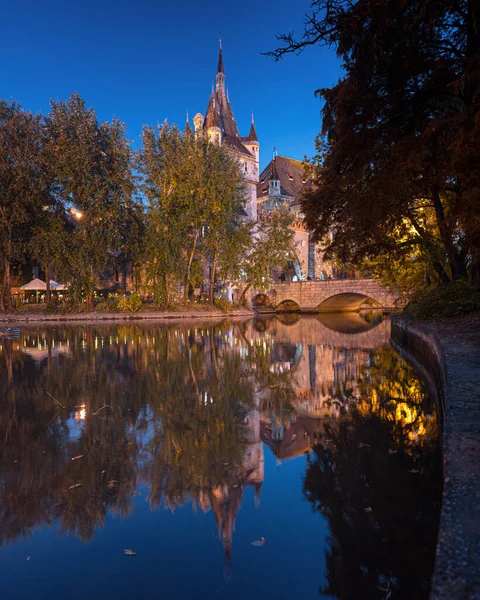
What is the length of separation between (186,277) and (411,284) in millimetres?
21809

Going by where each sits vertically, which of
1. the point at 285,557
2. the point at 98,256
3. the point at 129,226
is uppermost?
the point at 129,226

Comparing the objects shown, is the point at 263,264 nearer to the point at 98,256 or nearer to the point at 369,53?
the point at 98,256

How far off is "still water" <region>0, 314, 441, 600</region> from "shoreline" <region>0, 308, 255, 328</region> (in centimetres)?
2907

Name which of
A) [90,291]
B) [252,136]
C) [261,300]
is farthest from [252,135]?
[90,291]

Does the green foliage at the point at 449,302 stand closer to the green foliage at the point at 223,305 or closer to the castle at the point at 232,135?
the green foliage at the point at 223,305

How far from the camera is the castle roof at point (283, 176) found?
8112 cm

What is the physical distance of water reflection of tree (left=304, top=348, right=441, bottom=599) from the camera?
3410mm

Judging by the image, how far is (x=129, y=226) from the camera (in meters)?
41.2

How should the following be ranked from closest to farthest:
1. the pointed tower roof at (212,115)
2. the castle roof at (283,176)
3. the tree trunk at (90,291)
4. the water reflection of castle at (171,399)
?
the water reflection of castle at (171,399) < the tree trunk at (90,291) < the pointed tower roof at (212,115) < the castle roof at (283,176)

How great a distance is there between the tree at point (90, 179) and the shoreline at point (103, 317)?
2.35 m

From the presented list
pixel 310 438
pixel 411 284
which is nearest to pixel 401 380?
pixel 310 438

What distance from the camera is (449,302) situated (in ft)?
53.9

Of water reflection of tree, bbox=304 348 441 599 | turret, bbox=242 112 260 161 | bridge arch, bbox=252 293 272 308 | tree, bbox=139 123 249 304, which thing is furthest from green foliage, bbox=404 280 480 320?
turret, bbox=242 112 260 161

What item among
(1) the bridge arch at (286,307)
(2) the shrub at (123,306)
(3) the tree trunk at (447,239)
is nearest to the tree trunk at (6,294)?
(2) the shrub at (123,306)
